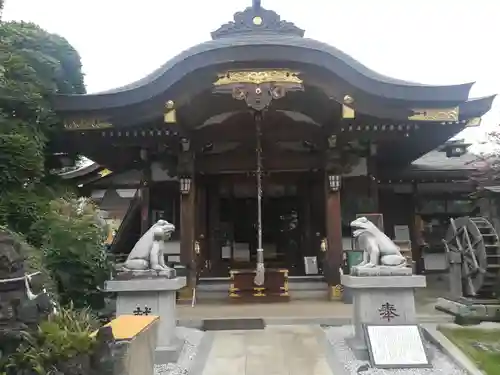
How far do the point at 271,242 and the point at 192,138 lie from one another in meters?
4.92

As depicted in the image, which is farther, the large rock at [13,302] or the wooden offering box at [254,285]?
the wooden offering box at [254,285]

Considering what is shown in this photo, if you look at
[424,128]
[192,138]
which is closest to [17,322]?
[192,138]

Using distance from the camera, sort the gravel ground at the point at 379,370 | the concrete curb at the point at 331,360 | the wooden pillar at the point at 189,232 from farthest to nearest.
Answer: the wooden pillar at the point at 189,232 < the concrete curb at the point at 331,360 < the gravel ground at the point at 379,370

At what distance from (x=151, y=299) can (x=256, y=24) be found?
763 cm

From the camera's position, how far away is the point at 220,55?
9484 millimetres

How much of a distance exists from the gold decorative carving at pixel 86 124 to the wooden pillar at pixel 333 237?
5.17 metres

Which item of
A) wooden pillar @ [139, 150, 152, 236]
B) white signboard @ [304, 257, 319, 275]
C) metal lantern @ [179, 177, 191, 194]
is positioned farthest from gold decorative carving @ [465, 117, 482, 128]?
wooden pillar @ [139, 150, 152, 236]

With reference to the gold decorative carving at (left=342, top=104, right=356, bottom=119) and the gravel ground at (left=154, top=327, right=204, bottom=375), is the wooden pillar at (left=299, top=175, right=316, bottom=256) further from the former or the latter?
the gravel ground at (left=154, top=327, right=204, bottom=375)

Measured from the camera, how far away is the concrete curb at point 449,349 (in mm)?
5615

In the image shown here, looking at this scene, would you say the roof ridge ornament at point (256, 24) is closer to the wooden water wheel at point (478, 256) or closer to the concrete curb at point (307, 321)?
the wooden water wheel at point (478, 256)

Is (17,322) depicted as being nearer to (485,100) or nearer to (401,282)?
(401,282)

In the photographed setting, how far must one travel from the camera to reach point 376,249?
6.32 meters

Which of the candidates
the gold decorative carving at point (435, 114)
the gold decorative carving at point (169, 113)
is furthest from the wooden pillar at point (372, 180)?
the gold decorative carving at point (169, 113)

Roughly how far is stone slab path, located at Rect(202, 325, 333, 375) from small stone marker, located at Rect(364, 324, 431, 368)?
63 centimetres
